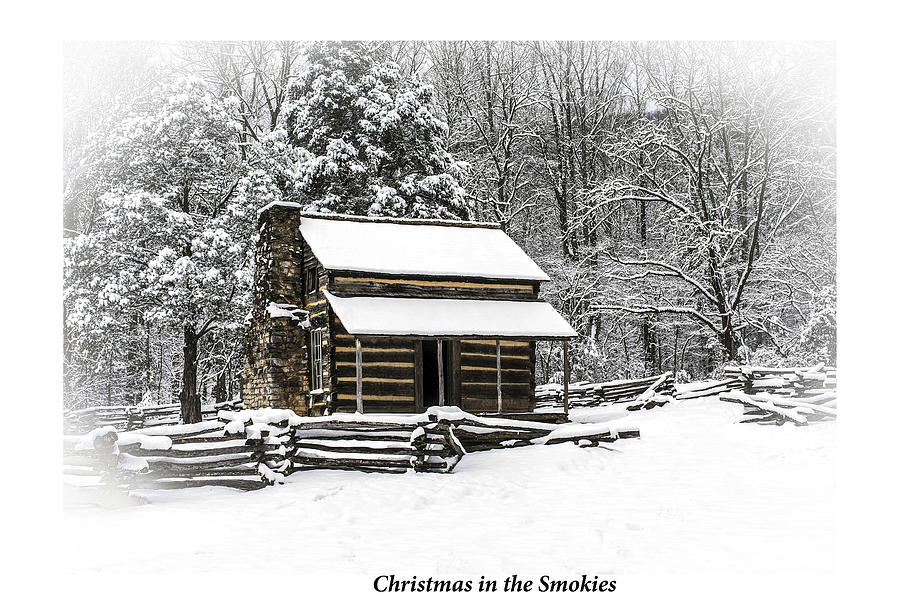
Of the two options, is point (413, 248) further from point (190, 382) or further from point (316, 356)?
point (190, 382)

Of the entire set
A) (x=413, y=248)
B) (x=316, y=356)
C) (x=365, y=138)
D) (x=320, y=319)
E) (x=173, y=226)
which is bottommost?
(x=316, y=356)

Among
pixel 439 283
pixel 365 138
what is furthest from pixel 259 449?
pixel 365 138

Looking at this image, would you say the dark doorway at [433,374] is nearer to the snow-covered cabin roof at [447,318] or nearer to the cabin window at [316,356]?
the snow-covered cabin roof at [447,318]

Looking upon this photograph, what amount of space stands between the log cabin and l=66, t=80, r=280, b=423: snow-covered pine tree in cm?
185

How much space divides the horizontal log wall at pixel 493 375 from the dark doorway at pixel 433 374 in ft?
0.93

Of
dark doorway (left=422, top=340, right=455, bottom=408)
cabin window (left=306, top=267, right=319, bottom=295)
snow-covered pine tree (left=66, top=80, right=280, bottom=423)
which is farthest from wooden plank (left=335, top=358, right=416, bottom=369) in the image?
snow-covered pine tree (left=66, top=80, right=280, bottom=423)

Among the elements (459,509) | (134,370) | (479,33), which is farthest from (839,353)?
(134,370)

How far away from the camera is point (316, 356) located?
18.2 metres

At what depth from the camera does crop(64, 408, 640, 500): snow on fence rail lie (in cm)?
1114

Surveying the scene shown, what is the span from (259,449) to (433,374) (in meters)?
7.61

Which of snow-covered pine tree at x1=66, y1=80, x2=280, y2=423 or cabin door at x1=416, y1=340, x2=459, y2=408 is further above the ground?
snow-covered pine tree at x1=66, y1=80, x2=280, y2=423

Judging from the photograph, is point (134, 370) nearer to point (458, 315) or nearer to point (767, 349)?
point (458, 315)

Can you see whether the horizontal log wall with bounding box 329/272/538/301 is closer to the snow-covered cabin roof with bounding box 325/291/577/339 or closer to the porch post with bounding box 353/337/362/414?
the snow-covered cabin roof with bounding box 325/291/577/339

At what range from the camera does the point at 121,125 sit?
1998 cm
